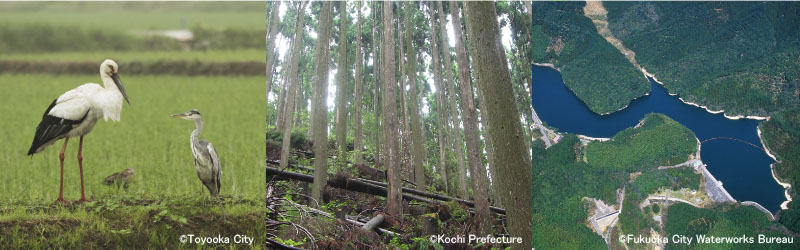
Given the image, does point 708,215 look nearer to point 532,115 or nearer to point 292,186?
point 532,115

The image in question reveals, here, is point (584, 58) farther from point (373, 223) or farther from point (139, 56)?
point (139, 56)

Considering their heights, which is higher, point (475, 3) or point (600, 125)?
point (475, 3)

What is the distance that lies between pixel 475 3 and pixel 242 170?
2.01 metres

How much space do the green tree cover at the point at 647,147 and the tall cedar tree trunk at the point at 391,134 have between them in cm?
143

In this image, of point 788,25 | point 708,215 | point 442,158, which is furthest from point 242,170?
point 788,25

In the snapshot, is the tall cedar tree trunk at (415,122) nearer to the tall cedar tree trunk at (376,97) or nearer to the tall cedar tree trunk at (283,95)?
the tall cedar tree trunk at (376,97)

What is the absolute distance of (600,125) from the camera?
396cm

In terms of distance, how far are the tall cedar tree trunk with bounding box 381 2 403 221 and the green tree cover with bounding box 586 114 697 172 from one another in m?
1.43

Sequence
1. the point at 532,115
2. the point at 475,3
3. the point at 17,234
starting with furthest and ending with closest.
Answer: the point at 532,115
the point at 475,3
the point at 17,234

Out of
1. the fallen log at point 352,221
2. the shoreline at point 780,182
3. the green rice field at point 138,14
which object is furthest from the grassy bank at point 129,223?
the shoreline at point 780,182

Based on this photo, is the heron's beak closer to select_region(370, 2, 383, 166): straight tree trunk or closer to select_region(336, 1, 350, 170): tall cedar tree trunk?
select_region(336, 1, 350, 170): tall cedar tree trunk

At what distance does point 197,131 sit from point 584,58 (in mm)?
2875

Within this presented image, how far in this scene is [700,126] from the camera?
3.88 m

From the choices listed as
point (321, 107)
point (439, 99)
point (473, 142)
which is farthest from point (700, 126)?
point (321, 107)
